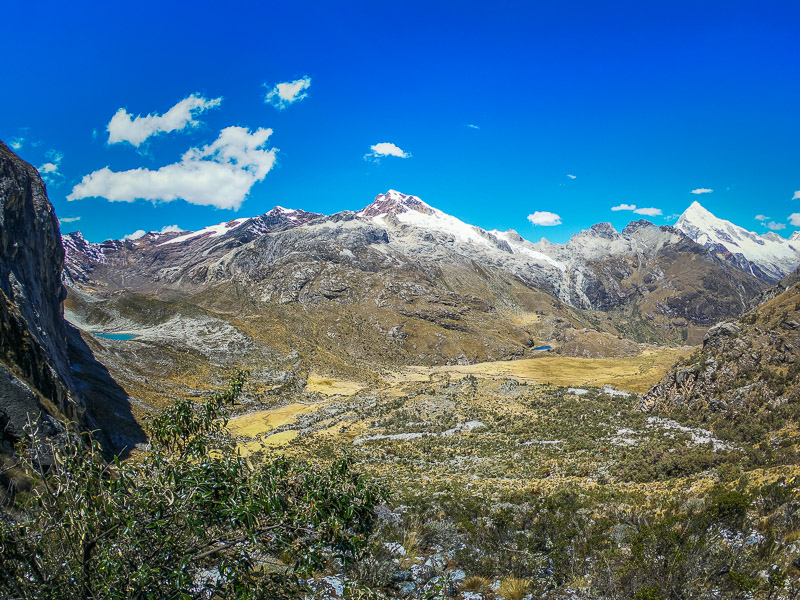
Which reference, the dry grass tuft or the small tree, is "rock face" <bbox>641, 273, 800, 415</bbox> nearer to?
the dry grass tuft

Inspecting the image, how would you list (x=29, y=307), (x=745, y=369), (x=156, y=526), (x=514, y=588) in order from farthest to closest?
(x=29, y=307), (x=745, y=369), (x=514, y=588), (x=156, y=526)

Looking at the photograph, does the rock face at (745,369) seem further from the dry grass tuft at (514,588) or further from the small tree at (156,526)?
the small tree at (156,526)

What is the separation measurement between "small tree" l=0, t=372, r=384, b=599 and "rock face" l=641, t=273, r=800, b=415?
96.1ft

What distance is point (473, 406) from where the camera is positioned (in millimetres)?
48438

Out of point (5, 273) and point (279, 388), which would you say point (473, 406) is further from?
point (5, 273)

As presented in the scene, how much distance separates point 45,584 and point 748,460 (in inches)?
930

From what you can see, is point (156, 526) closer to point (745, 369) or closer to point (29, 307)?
point (745, 369)

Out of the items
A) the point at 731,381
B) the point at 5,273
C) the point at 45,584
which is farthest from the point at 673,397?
the point at 5,273

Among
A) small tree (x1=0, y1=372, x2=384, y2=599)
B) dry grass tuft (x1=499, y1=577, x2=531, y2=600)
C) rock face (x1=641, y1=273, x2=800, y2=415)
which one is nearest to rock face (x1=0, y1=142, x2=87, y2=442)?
small tree (x1=0, y1=372, x2=384, y2=599)

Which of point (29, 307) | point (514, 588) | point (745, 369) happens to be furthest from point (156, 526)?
point (29, 307)

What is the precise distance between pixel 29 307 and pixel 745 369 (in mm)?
52782

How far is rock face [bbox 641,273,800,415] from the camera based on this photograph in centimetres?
2498

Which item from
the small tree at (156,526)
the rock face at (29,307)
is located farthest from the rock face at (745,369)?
the rock face at (29,307)

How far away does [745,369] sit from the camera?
2789cm
